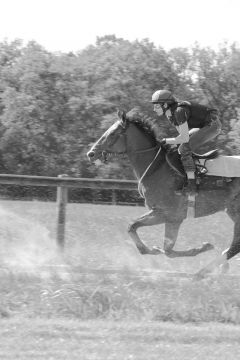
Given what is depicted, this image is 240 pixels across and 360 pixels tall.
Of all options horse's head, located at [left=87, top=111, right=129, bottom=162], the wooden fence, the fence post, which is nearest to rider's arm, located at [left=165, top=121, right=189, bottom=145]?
horse's head, located at [left=87, top=111, right=129, bottom=162]

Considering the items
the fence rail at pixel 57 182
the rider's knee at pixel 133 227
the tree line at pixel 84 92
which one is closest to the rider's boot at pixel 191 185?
the rider's knee at pixel 133 227

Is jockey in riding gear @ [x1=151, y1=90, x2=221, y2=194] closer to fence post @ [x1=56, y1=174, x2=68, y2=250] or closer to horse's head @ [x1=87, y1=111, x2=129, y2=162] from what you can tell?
horse's head @ [x1=87, y1=111, x2=129, y2=162]

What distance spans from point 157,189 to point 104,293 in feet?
7.30

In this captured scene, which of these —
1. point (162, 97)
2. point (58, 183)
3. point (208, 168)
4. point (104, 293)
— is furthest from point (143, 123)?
point (104, 293)

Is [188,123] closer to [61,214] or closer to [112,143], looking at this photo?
[112,143]

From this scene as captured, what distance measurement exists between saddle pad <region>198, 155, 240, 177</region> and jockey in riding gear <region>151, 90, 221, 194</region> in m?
0.28

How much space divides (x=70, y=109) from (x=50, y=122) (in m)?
1.63

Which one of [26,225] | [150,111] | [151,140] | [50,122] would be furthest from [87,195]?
[50,122]

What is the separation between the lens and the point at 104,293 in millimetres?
7141

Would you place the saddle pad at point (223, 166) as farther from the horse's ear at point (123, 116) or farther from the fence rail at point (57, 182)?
the fence rail at point (57, 182)

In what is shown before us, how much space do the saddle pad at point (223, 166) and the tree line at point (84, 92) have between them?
28093mm

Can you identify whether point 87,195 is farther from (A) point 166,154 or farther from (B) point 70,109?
(B) point 70,109

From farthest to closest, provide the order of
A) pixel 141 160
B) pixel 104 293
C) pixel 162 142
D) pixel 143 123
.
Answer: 1. pixel 143 123
2. pixel 162 142
3. pixel 141 160
4. pixel 104 293

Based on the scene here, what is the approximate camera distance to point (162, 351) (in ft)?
17.3
